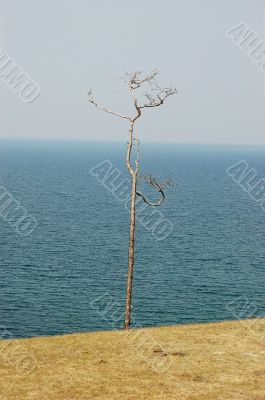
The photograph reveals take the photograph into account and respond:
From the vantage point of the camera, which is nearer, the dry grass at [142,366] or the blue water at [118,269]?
the dry grass at [142,366]

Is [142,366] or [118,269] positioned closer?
[142,366]

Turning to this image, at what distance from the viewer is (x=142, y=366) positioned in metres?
26.4

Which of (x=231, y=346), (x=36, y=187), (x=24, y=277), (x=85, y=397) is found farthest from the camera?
(x=36, y=187)

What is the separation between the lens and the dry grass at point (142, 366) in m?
23.1

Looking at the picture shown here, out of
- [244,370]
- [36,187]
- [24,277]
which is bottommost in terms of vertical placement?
[244,370]

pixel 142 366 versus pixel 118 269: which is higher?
pixel 118 269

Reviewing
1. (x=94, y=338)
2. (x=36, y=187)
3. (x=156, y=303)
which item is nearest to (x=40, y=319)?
(x=156, y=303)

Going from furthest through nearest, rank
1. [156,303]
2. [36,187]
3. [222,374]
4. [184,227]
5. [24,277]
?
1. [36,187]
2. [184,227]
3. [24,277]
4. [156,303]
5. [222,374]

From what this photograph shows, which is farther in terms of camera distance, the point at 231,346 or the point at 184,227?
the point at 184,227

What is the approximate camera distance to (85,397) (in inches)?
885

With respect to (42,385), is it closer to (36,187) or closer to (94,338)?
(94,338)

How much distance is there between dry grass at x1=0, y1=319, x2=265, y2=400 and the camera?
2309 centimetres

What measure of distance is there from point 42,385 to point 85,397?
7.52 ft

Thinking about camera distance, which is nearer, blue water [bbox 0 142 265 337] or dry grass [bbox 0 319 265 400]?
dry grass [bbox 0 319 265 400]
